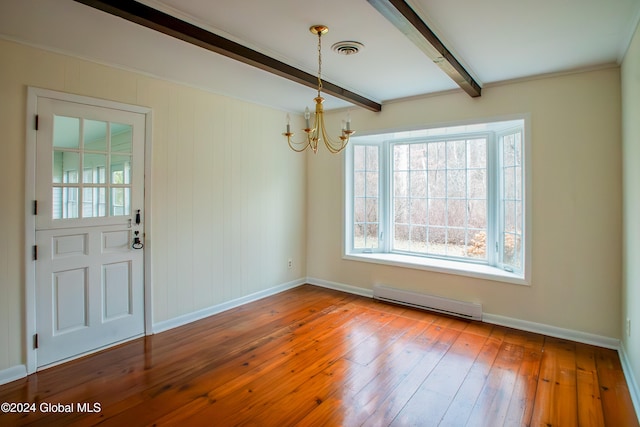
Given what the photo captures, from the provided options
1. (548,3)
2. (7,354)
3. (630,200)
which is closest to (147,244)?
(7,354)

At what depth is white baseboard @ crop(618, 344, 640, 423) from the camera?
90.4 inches

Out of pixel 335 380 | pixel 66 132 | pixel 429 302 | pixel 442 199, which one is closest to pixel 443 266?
pixel 429 302

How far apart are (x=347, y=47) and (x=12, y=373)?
344 cm

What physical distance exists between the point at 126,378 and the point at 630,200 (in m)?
3.98

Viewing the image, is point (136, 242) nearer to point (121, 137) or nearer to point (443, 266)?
point (121, 137)

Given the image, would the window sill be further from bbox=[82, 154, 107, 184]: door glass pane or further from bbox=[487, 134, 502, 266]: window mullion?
bbox=[82, 154, 107, 184]: door glass pane

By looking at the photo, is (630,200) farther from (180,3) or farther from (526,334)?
(180,3)

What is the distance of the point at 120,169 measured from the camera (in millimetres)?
3225

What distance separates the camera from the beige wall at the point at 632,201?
2410 mm

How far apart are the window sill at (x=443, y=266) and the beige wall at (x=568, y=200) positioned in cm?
7

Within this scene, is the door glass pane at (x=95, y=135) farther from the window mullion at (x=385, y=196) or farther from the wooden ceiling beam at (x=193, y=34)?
the window mullion at (x=385, y=196)

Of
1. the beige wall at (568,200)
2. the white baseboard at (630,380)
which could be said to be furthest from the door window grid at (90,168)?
the white baseboard at (630,380)

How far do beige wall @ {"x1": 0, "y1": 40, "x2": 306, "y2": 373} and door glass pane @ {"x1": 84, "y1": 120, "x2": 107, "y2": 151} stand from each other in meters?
0.25

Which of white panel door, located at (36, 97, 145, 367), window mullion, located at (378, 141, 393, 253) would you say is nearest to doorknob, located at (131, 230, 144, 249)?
white panel door, located at (36, 97, 145, 367)
